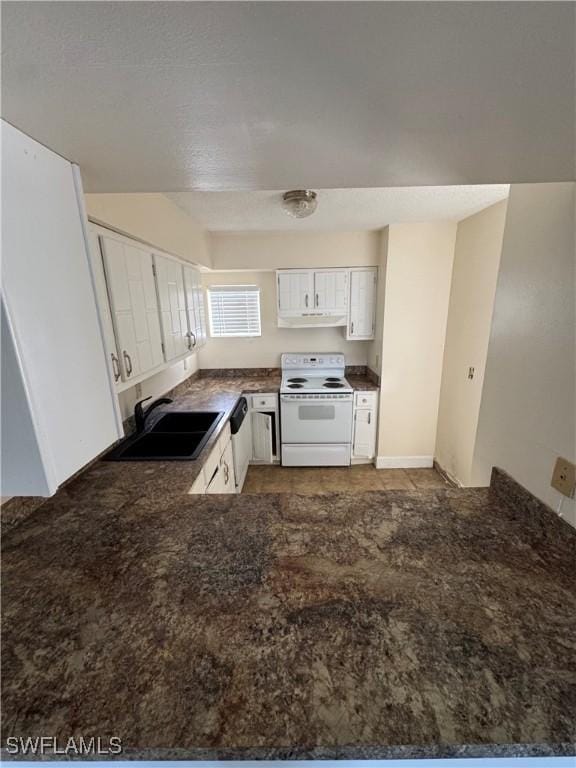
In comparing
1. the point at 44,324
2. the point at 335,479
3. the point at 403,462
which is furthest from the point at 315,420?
the point at 44,324

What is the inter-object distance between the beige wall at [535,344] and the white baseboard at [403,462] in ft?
7.17

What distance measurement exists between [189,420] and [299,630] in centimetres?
195

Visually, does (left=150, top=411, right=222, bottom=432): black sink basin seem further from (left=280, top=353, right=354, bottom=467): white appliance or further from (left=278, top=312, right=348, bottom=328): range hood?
(left=278, top=312, right=348, bottom=328): range hood

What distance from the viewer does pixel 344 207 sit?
2.36m

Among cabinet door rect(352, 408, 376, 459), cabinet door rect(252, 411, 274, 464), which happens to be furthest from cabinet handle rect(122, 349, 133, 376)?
cabinet door rect(352, 408, 376, 459)

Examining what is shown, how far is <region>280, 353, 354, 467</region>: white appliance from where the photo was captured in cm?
320

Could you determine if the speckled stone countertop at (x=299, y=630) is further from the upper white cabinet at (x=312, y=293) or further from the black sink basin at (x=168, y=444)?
the upper white cabinet at (x=312, y=293)

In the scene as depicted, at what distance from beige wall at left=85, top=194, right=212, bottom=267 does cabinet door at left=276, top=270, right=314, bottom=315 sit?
90 centimetres

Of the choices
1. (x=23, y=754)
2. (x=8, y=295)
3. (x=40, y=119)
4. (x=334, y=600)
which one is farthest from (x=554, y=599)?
(x=40, y=119)

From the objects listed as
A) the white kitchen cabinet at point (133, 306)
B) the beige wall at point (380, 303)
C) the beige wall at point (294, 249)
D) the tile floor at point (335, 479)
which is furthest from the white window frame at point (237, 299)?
the white kitchen cabinet at point (133, 306)

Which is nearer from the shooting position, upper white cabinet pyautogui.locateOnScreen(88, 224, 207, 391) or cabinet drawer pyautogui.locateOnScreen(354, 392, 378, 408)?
upper white cabinet pyautogui.locateOnScreen(88, 224, 207, 391)

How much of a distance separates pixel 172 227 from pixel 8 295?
72.6 inches

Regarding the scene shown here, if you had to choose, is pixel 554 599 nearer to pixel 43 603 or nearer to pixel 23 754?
pixel 23 754

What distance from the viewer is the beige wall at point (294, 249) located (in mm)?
3225
